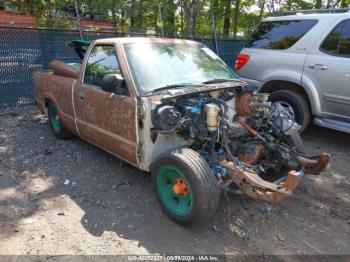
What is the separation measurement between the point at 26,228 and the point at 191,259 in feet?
5.42

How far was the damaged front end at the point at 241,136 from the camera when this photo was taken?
3217 millimetres

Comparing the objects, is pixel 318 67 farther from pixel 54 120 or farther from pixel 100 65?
pixel 54 120

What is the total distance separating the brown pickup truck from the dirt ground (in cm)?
32

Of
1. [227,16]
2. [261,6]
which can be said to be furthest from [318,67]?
[261,6]

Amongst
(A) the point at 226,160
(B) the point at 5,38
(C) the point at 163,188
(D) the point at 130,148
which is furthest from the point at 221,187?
(B) the point at 5,38

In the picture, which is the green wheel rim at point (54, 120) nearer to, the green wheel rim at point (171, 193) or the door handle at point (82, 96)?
the door handle at point (82, 96)

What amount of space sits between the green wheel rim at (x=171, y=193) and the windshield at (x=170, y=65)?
2.95 ft

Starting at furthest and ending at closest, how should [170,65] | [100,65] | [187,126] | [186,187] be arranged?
[100,65] < [170,65] < [187,126] < [186,187]

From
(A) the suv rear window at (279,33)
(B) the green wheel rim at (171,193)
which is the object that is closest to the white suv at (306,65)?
(A) the suv rear window at (279,33)

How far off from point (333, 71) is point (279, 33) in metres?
1.35

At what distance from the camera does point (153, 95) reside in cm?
357

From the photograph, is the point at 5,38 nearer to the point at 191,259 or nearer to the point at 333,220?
the point at 191,259

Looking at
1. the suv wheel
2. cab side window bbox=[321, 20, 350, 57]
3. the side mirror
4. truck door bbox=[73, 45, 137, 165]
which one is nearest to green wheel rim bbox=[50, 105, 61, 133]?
truck door bbox=[73, 45, 137, 165]

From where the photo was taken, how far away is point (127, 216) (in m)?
3.58
